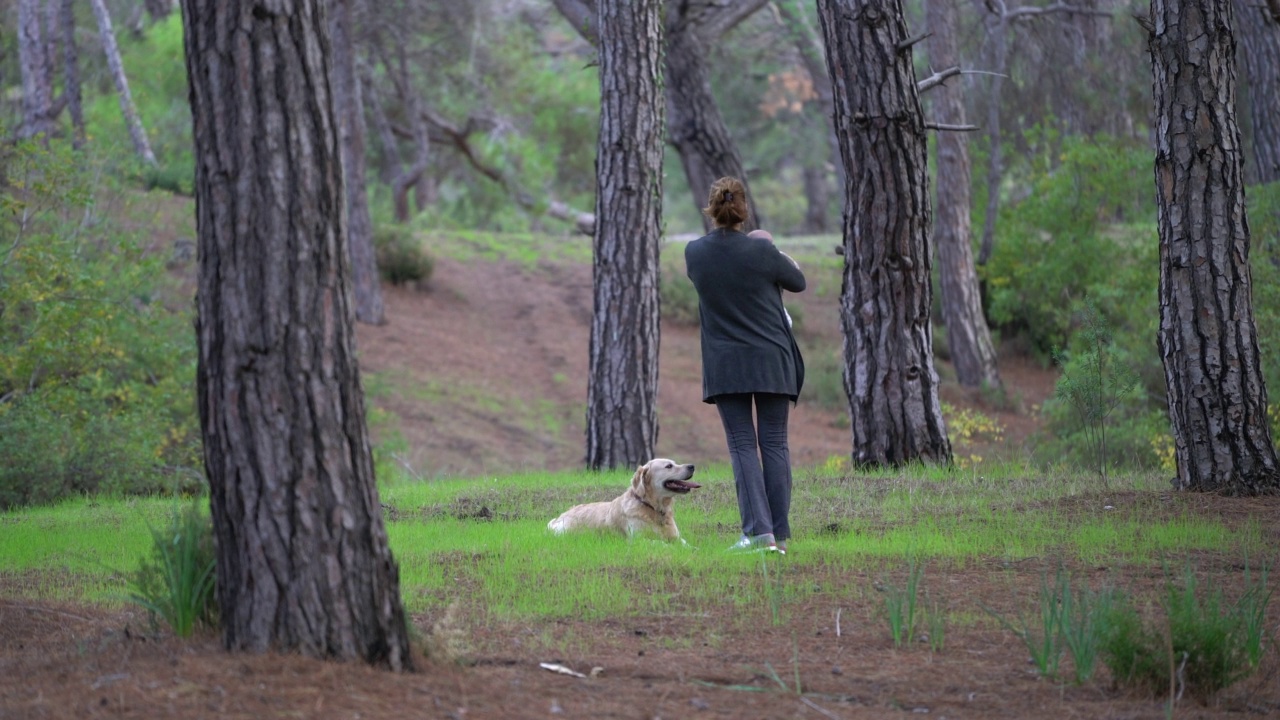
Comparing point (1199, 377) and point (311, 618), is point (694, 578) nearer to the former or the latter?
point (311, 618)

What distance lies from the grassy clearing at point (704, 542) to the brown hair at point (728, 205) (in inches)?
73.2

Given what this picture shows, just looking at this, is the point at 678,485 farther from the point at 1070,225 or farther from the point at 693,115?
the point at 1070,225

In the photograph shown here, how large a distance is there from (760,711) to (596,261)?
852 cm

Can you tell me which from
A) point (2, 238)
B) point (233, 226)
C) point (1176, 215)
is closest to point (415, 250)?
point (2, 238)

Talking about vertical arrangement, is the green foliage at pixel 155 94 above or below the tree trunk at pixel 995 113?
above

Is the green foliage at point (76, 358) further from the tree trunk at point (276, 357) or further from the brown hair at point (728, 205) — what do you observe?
the tree trunk at point (276, 357)

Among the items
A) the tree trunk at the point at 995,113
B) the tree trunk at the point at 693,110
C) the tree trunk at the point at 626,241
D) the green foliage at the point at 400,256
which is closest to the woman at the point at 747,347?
the tree trunk at the point at 626,241

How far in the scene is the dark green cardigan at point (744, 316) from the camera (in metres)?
7.15

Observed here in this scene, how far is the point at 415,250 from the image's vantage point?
27172 millimetres

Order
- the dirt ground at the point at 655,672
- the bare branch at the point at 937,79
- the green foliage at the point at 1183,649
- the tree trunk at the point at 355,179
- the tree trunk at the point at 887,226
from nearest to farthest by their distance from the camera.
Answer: the dirt ground at the point at 655,672 → the green foliage at the point at 1183,649 → the tree trunk at the point at 887,226 → the bare branch at the point at 937,79 → the tree trunk at the point at 355,179

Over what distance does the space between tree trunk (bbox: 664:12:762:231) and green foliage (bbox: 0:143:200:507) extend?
7319 mm

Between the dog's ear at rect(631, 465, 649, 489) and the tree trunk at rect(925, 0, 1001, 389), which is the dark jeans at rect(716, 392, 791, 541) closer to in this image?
the dog's ear at rect(631, 465, 649, 489)

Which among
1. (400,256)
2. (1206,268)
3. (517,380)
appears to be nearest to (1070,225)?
(517,380)

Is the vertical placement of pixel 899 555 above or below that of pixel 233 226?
below
